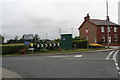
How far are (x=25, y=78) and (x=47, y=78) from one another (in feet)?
3.48

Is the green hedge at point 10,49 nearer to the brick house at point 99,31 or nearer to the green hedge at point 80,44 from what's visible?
the green hedge at point 80,44

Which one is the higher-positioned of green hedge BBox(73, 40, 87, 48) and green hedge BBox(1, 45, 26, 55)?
green hedge BBox(73, 40, 87, 48)

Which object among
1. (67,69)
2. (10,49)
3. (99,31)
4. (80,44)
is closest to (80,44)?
(80,44)

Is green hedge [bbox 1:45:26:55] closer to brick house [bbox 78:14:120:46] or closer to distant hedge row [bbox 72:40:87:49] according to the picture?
distant hedge row [bbox 72:40:87:49]

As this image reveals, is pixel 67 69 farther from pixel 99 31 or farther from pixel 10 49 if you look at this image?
pixel 99 31

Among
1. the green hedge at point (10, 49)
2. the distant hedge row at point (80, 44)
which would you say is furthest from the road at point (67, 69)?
the distant hedge row at point (80, 44)

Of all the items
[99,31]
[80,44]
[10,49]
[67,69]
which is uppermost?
[99,31]

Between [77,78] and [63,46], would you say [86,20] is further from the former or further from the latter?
[77,78]

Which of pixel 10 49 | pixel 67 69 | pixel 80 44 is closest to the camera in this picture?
pixel 67 69

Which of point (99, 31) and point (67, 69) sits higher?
point (99, 31)

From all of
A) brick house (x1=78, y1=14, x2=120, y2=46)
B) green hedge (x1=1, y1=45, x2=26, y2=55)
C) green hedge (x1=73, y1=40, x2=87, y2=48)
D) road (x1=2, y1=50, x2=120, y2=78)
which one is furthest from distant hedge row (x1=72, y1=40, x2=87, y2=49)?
brick house (x1=78, y1=14, x2=120, y2=46)

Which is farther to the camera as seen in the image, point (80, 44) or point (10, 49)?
point (80, 44)

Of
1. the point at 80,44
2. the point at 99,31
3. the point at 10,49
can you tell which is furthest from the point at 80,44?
the point at 99,31

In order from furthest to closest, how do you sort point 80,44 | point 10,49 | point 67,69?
point 80,44
point 10,49
point 67,69
